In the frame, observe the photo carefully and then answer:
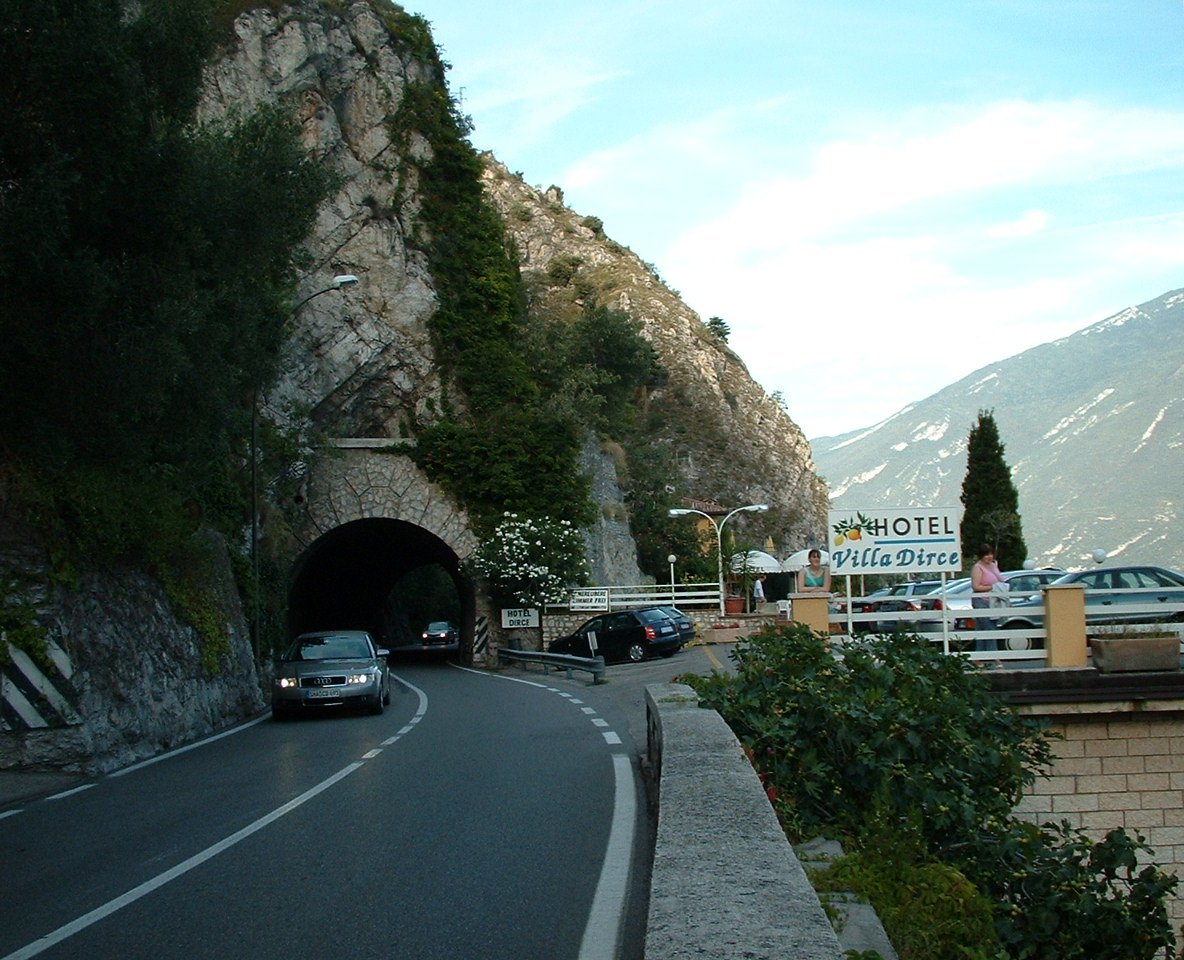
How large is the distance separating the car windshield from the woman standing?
7.73 meters

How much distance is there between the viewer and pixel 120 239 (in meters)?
15.5

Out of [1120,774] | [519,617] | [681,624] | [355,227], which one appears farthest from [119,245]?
[355,227]

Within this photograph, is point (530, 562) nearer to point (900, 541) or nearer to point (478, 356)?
point (478, 356)

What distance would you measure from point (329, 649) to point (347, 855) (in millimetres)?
13901

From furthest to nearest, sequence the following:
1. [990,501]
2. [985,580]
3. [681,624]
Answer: [990,501] < [681,624] < [985,580]

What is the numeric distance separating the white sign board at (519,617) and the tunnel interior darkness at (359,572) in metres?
3.46

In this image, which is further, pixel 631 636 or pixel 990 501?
pixel 990 501

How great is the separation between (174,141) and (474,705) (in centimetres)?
1144

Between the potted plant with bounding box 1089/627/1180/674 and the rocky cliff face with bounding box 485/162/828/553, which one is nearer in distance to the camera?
the potted plant with bounding box 1089/627/1180/674

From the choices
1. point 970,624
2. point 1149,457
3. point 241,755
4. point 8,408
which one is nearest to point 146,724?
point 241,755

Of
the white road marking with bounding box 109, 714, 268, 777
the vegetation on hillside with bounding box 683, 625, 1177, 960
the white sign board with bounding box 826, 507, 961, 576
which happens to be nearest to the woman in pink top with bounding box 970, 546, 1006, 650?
the white sign board with bounding box 826, 507, 961, 576

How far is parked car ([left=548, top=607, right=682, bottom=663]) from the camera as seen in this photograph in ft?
Answer: 116

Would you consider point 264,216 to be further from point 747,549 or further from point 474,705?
point 747,549

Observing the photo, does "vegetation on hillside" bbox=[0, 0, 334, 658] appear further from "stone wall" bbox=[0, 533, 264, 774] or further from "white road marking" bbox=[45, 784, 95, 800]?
"white road marking" bbox=[45, 784, 95, 800]
